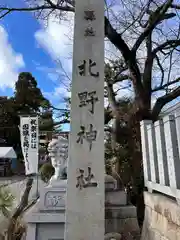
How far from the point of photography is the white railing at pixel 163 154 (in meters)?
2.63

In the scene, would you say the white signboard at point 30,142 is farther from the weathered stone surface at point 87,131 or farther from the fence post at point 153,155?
the fence post at point 153,155

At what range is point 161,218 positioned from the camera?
2.99 m

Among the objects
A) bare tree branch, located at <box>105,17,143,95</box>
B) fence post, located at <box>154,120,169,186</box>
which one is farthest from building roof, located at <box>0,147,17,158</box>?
fence post, located at <box>154,120,169,186</box>

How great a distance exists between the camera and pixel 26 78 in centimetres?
2191

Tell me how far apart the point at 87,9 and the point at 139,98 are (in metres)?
2.98

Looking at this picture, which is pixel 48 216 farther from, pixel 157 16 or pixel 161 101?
pixel 157 16

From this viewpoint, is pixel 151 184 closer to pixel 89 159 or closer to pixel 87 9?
pixel 89 159

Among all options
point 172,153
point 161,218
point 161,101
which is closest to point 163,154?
point 172,153

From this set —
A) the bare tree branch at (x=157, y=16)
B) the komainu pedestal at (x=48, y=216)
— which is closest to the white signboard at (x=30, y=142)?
the komainu pedestal at (x=48, y=216)

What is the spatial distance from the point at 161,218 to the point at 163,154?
78cm

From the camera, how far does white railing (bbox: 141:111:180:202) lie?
104 inches

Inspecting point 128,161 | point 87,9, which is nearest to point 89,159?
point 87,9

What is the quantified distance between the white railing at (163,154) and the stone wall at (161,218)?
112 mm

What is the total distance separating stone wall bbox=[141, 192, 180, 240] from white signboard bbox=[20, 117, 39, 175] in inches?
150
